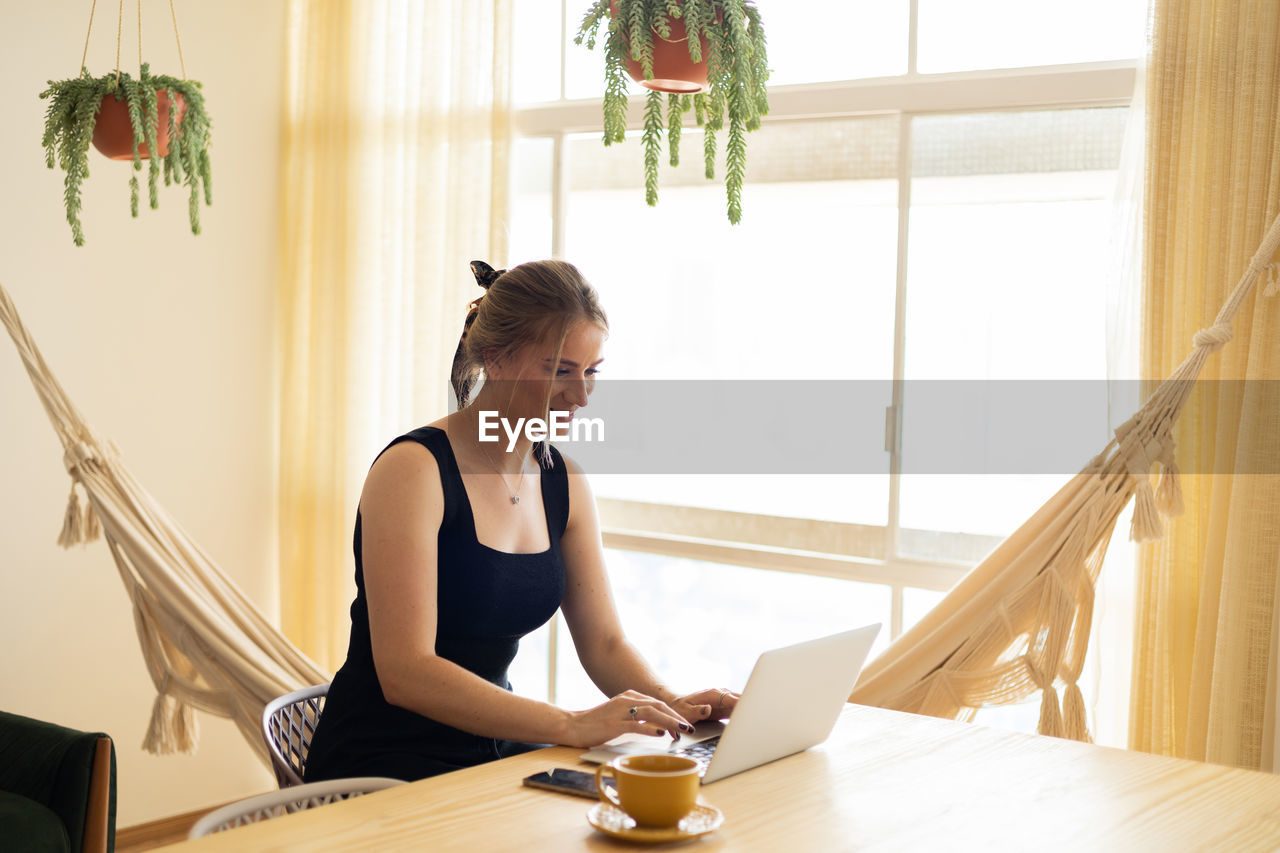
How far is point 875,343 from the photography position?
9.26ft

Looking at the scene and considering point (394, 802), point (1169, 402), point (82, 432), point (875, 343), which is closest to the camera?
point (394, 802)

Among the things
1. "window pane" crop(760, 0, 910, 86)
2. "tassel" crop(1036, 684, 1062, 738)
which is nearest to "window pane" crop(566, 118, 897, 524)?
"window pane" crop(760, 0, 910, 86)

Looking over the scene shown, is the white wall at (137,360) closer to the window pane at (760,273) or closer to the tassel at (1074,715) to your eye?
the window pane at (760,273)

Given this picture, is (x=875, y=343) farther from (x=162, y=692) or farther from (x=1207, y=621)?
(x=162, y=692)

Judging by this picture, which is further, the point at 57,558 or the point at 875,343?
the point at 57,558

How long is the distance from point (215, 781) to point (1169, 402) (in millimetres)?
2797

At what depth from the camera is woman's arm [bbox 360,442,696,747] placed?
1.59 metres

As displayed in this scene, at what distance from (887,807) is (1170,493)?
1.11 m

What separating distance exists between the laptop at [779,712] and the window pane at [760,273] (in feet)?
4.47

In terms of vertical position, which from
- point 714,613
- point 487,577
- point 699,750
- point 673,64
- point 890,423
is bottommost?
point 714,613

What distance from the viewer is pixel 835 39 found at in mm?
2889

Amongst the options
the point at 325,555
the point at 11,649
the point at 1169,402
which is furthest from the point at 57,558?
the point at 1169,402

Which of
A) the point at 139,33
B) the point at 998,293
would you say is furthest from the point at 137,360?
the point at 998,293

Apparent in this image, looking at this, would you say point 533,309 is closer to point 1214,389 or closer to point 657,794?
point 657,794
